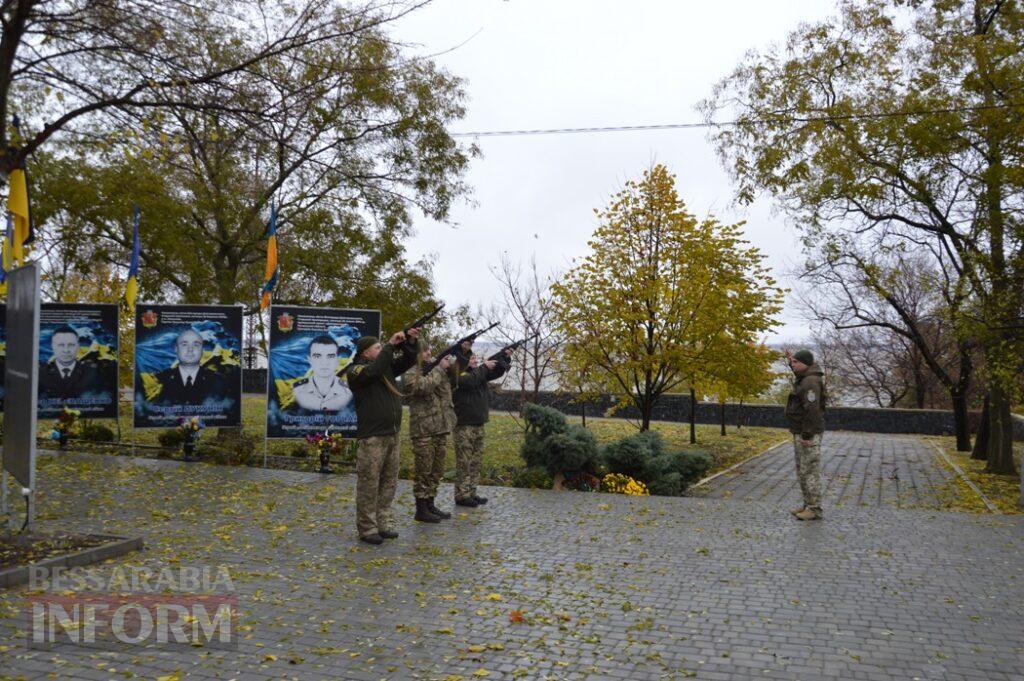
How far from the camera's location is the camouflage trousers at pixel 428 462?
8.88m

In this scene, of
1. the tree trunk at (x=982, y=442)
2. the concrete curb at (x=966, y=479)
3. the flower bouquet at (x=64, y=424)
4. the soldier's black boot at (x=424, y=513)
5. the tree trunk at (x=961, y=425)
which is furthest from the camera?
the tree trunk at (x=961, y=425)

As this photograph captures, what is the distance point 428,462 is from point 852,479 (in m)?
9.84

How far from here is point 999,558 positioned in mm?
7742

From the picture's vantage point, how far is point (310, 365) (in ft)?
44.1

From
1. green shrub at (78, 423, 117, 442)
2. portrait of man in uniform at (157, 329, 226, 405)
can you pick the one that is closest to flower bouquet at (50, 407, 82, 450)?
green shrub at (78, 423, 117, 442)

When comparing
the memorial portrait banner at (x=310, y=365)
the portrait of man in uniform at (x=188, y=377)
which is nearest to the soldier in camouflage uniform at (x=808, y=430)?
the memorial portrait banner at (x=310, y=365)

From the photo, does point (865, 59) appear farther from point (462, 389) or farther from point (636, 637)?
point (636, 637)

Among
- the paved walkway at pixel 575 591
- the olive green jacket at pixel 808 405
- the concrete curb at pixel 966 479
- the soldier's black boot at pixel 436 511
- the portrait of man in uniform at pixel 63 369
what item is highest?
the portrait of man in uniform at pixel 63 369

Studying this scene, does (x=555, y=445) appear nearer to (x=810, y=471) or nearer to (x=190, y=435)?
(x=810, y=471)

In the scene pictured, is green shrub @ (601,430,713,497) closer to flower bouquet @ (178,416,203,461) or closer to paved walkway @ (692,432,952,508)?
paved walkway @ (692,432,952,508)

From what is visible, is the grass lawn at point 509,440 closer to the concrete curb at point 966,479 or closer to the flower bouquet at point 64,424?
the flower bouquet at point 64,424

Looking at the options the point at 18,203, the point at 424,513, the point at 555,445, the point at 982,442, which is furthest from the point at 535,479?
the point at 982,442

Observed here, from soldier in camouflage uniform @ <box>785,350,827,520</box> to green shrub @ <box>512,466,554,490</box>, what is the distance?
143 inches

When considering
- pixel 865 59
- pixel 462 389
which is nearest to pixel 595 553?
pixel 462 389
